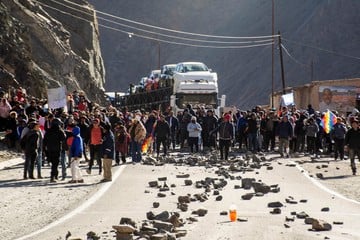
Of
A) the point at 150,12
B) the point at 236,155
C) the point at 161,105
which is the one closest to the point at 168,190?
the point at 236,155

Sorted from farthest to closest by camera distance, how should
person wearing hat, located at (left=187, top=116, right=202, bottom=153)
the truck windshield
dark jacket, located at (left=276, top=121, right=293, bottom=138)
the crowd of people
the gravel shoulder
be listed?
the truck windshield, person wearing hat, located at (left=187, top=116, right=202, bottom=153), dark jacket, located at (left=276, top=121, right=293, bottom=138), the crowd of people, the gravel shoulder

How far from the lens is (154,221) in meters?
12.6

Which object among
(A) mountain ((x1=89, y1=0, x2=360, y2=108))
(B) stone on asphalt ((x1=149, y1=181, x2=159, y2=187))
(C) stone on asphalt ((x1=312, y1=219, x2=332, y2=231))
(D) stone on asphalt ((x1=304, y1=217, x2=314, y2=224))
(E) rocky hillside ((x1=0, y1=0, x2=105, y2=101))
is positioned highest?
(A) mountain ((x1=89, y1=0, x2=360, y2=108))

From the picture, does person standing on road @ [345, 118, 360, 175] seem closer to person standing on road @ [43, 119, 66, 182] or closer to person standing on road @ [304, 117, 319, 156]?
person standing on road @ [304, 117, 319, 156]

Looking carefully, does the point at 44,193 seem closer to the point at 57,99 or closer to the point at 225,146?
the point at 57,99

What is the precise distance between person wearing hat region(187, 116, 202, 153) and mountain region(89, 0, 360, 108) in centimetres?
5775

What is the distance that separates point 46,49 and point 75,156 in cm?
3167

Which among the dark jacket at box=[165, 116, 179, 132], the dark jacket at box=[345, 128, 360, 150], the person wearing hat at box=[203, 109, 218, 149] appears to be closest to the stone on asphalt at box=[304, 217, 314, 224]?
the dark jacket at box=[345, 128, 360, 150]

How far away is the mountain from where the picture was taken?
99250 mm

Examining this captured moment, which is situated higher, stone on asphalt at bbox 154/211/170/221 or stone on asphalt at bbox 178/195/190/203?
stone on asphalt at bbox 178/195/190/203

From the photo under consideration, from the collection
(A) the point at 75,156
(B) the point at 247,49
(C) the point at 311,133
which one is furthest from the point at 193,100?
(B) the point at 247,49

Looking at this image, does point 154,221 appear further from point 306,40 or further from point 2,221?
point 306,40

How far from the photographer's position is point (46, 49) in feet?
170

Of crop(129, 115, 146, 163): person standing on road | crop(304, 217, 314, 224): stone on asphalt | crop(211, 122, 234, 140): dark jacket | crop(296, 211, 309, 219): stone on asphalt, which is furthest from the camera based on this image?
crop(211, 122, 234, 140): dark jacket
